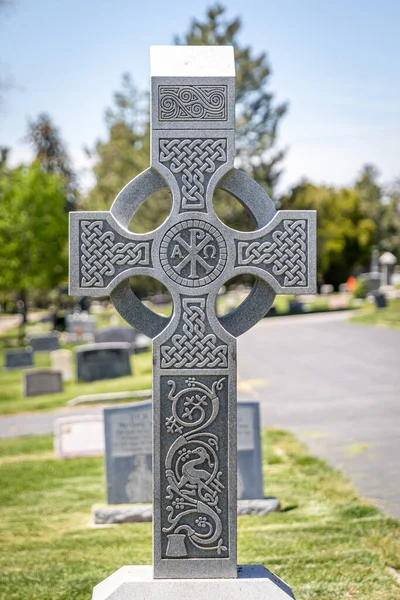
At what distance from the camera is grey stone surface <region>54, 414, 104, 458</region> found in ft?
39.6

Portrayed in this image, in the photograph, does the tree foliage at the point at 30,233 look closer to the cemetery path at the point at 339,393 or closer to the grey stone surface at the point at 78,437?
the cemetery path at the point at 339,393

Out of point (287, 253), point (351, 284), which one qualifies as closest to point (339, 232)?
point (351, 284)

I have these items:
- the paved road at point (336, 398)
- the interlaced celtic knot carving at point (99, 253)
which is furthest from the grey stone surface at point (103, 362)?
the interlaced celtic knot carving at point (99, 253)

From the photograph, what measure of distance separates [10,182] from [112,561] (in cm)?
4166

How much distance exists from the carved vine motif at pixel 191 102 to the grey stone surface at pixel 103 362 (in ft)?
56.9

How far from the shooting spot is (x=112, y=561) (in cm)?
688

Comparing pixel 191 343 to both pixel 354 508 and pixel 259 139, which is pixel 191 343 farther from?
pixel 259 139

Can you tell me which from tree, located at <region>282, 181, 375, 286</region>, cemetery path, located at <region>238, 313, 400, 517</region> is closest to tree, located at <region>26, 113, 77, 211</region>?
tree, located at <region>282, 181, 375, 286</region>

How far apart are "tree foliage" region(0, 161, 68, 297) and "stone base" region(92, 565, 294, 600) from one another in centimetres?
3835

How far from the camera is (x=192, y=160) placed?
16.1ft

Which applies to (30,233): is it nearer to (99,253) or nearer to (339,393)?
(339,393)

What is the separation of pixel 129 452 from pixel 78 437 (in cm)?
339

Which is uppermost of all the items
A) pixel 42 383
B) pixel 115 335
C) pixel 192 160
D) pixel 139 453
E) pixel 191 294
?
pixel 192 160

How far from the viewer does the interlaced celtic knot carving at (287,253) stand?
201 inches
